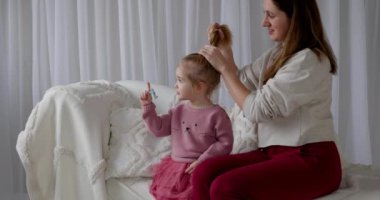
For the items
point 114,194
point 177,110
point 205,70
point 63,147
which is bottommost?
point 114,194

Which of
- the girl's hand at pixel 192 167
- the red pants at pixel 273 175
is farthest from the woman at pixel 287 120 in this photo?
the girl's hand at pixel 192 167

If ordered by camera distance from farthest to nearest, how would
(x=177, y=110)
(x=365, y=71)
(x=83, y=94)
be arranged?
(x=365, y=71), (x=83, y=94), (x=177, y=110)

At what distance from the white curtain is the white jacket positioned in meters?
0.71

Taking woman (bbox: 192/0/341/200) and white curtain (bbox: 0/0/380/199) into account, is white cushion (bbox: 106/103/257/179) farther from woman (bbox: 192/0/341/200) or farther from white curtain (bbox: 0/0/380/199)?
white curtain (bbox: 0/0/380/199)

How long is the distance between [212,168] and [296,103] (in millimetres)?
298

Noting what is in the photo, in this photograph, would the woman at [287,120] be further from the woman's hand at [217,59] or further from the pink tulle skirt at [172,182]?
the pink tulle skirt at [172,182]

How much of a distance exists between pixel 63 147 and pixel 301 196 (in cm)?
86

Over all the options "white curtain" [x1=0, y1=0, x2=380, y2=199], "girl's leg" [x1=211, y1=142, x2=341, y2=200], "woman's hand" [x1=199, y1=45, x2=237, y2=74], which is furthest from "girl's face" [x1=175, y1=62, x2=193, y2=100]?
"white curtain" [x1=0, y1=0, x2=380, y2=199]

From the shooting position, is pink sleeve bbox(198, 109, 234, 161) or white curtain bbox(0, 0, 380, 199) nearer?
pink sleeve bbox(198, 109, 234, 161)

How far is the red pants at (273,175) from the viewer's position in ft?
4.75

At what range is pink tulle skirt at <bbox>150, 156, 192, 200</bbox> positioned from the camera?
1673 millimetres

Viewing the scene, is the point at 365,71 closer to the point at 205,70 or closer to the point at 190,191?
the point at 205,70

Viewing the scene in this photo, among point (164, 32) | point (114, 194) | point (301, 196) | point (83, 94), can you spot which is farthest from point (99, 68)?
point (301, 196)

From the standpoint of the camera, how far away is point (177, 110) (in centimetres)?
183
